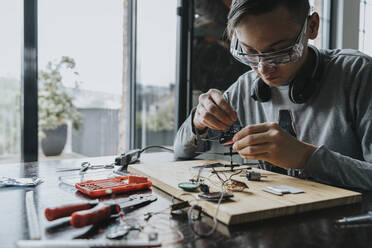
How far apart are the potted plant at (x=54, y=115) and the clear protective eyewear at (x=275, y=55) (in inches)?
60.1

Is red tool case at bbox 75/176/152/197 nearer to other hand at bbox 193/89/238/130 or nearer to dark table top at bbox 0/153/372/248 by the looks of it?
dark table top at bbox 0/153/372/248

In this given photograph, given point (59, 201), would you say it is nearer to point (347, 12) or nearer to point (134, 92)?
point (134, 92)

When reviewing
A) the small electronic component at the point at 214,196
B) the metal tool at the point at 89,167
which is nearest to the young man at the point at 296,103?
the small electronic component at the point at 214,196

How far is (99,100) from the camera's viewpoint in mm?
2367

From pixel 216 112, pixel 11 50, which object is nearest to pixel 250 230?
pixel 216 112

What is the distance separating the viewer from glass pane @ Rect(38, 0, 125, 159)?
6.90 ft

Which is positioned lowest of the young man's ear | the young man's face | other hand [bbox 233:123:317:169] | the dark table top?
the dark table top

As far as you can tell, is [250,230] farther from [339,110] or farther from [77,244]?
[339,110]

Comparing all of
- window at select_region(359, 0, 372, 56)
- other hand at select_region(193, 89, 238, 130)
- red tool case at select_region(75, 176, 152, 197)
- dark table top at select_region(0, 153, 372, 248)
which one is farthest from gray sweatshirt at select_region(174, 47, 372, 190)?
window at select_region(359, 0, 372, 56)

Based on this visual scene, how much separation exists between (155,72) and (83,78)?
1.94 feet

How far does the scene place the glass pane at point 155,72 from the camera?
2389 millimetres

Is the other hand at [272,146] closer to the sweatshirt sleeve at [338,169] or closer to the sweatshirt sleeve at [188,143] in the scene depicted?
the sweatshirt sleeve at [338,169]

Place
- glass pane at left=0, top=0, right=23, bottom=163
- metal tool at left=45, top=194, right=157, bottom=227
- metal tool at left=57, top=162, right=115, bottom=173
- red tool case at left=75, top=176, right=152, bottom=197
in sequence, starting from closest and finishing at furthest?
metal tool at left=45, top=194, right=157, bottom=227, red tool case at left=75, top=176, right=152, bottom=197, metal tool at left=57, top=162, right=115, bottom=173, glass pane at left=0, top=0, right=23, bottom=163

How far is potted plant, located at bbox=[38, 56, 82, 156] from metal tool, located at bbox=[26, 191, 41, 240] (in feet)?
5.37
